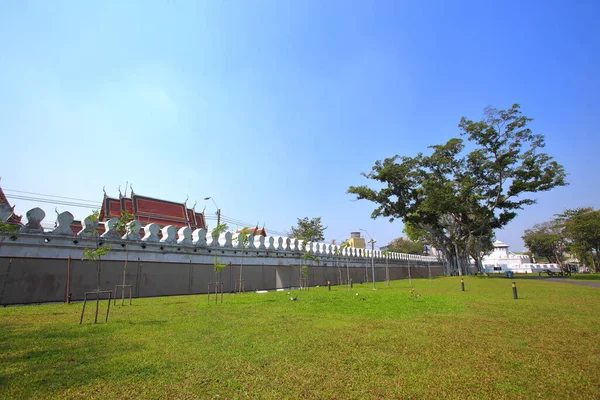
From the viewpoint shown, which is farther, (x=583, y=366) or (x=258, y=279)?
(x=258, y=279)

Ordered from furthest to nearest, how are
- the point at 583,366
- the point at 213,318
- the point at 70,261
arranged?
1. the point at 70,261
2. the point at 213,318
3. the point at 583,366

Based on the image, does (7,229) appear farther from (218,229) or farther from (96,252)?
(218,229)

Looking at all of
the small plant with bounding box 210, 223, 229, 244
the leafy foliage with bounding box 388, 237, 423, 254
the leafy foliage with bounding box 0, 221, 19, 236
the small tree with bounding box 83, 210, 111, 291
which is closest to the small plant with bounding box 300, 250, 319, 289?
the small plant with bounding box 210, 223, 229, 244

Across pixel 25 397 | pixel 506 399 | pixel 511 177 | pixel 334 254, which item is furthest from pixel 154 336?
pixel 511 177

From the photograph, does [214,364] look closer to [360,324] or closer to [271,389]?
[271,389]

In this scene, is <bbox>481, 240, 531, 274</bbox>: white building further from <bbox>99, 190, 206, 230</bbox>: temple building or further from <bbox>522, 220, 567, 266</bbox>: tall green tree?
<bbox>99, 190, 206, 230</bbox>: temple building

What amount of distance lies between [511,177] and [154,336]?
49011 millimetres

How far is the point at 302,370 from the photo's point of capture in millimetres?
5605

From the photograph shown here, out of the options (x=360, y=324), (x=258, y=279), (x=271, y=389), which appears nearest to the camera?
(x=271, y=389)

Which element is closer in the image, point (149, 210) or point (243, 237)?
point (243, 237)

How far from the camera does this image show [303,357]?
639 centimetres

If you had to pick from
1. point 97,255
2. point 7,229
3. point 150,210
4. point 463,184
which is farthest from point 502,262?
point 7,229

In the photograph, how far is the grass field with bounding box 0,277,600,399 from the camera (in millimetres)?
4793

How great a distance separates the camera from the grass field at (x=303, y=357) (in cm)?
479
